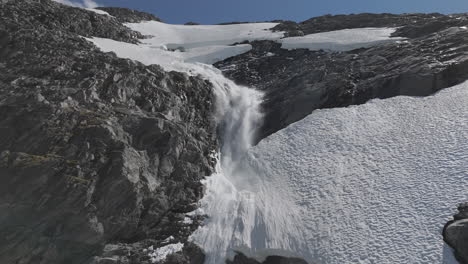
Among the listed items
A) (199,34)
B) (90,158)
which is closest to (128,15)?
(199,34)

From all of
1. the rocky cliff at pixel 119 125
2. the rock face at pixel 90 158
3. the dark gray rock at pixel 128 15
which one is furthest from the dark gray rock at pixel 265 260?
Answer: the dark gray rock at pixel 128 15

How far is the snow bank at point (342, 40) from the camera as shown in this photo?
2966 centimetres

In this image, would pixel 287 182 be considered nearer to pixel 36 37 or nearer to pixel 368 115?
pixel 368 115

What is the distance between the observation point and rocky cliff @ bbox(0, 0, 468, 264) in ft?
45.4

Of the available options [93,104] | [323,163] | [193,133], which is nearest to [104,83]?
[93,104]

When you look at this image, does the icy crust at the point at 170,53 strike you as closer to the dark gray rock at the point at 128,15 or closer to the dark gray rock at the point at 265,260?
the dark gray rock at the point at 128,15

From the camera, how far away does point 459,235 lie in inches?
498

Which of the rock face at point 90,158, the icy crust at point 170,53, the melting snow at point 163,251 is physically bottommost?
the melting snow at point 163,251

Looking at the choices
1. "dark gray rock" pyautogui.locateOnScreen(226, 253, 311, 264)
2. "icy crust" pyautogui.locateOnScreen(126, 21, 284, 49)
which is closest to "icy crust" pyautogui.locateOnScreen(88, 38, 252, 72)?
"icy crust" pyautogui.locateOnScreen(126, 21, 284, 49)

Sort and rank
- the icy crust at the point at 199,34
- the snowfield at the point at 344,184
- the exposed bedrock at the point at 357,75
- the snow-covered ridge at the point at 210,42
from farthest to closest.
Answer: the icy crust at the point at 199,34 < the snow-covered ridge at the point at 210,42 < the exposed bedrock at the point at 357,75 < the snowfield at the point at 344,184

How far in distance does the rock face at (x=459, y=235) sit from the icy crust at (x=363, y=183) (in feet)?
0.81

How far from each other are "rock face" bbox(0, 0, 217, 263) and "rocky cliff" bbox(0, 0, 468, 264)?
0.14 ft

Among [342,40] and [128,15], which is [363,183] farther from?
[128,15]

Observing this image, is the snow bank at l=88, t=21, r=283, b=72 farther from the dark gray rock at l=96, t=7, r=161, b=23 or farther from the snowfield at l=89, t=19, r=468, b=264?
the snowfield at l=89, t=19, r=468, b=264
